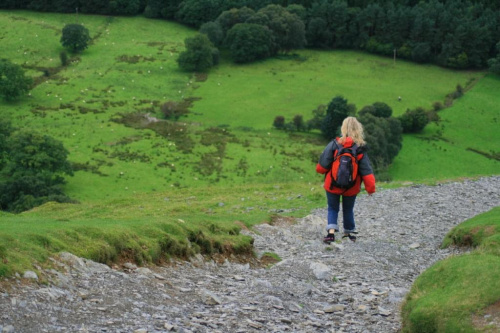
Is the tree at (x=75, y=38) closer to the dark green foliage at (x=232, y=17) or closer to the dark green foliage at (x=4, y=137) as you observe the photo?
the dark green foliage at (x=232, y=17)

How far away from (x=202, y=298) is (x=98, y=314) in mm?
3551

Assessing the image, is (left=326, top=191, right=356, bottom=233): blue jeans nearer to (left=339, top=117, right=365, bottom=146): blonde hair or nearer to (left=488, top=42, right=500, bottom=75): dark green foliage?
(left=339, top=117, right=365, bottom=146): blonde hair

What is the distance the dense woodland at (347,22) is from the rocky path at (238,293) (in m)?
144

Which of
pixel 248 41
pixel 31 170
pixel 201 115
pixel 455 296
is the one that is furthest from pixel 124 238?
pixel 248 41

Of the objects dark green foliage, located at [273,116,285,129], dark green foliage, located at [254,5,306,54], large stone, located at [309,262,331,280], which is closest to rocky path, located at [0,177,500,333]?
large stone, located at [309,262,331,280]

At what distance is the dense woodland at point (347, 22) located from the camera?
17025 centimetres

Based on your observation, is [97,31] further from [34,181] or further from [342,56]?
[34,181]

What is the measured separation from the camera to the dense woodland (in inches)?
6703

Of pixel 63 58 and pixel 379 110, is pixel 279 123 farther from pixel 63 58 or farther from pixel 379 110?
pixel 63 58

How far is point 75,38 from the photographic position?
555 ft

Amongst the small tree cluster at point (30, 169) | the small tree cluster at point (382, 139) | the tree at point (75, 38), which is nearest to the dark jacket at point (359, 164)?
the small tree cluster at point (30, 169)

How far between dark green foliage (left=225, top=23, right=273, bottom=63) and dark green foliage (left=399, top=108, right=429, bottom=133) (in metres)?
50.6

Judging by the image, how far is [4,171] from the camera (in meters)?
89.5

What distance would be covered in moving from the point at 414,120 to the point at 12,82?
261 ft
